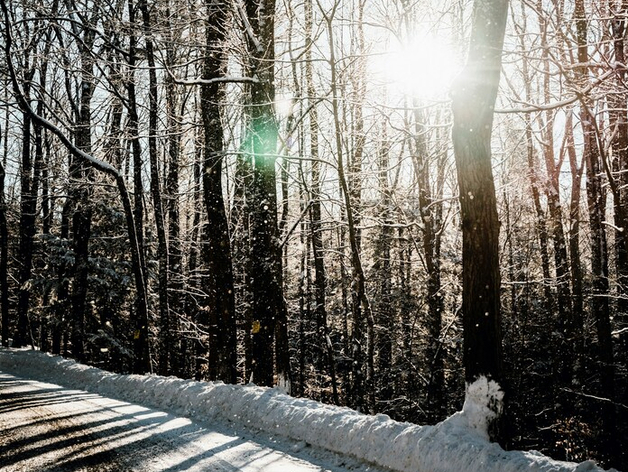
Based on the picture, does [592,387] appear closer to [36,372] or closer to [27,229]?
[36,372]

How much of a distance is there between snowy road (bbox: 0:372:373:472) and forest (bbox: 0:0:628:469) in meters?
2.34

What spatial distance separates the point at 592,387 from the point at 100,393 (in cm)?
1586

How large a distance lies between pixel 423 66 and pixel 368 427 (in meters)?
7.91

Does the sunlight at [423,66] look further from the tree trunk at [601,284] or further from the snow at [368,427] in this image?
the snow at [368,427]

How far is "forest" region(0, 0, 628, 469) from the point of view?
7.91 metres

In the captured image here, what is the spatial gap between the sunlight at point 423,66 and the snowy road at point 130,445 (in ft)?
22.1

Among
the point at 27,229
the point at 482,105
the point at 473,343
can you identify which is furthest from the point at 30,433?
the point at 27,229

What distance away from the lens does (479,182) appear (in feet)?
18.1

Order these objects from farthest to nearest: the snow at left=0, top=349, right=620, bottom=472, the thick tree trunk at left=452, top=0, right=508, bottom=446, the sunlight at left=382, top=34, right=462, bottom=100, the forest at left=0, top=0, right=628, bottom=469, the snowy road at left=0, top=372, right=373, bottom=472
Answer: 1. the sunlight at left=382, top=34, right=462, bottom=100
2. the forest at left=0, top=0, right=628, bottom=469
3. the snowy road at left=0, top=372, right=373, bottom=472
4. the thick tree trunk at left=452, top=0, right=508, bottom=446
5. the snow at left=0, top=349, right=620, bottom=472

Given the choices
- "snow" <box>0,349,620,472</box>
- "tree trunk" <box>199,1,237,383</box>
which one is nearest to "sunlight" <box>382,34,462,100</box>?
→ "tree trunk" <box>199,1,237,383</box>

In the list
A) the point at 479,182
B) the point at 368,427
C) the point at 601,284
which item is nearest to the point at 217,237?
the point at 368,427

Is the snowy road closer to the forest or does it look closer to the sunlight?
the forest

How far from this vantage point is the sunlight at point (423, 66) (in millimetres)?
9602

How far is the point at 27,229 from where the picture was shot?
2453 cm
